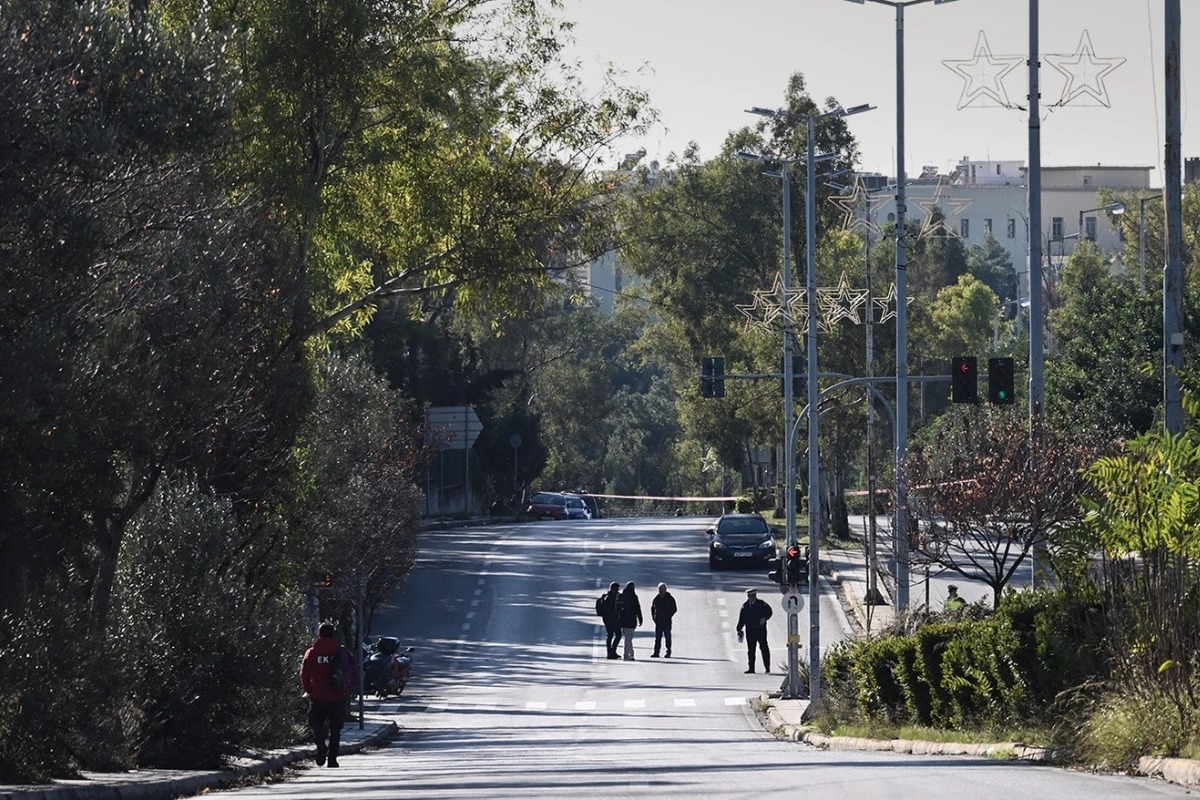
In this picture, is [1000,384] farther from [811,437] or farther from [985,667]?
[985,667]

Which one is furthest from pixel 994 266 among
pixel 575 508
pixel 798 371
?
pixel 798 371

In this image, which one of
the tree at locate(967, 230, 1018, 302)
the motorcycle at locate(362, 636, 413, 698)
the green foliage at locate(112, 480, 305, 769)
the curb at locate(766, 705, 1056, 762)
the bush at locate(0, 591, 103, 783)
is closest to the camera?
the bush at locate(0, 591, 103, 783)

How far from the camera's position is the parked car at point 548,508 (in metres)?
85.5

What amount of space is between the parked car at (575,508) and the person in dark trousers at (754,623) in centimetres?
4732

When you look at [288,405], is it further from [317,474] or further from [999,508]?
[999,508]

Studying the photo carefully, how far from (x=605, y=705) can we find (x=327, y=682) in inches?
565

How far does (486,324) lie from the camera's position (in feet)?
293

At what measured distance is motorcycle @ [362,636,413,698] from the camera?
35656 millimetres

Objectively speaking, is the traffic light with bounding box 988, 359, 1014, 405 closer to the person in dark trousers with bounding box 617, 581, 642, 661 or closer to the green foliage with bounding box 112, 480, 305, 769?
the person in dark trousers with bounding box 617, 581, 642, 661

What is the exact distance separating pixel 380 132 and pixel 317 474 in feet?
20.7

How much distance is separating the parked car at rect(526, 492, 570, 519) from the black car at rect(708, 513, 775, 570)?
2984 centimetres

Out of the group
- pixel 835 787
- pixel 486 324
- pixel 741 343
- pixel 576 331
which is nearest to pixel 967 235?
pixel 576 331

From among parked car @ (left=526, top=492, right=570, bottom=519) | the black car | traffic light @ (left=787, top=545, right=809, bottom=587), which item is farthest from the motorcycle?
parked car @ (left=526, top=492, right=570, bottom=519)

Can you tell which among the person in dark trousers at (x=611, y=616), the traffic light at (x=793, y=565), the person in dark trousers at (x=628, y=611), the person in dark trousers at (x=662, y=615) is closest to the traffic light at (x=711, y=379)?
the person in dark trousers at (x=662, y=615)
